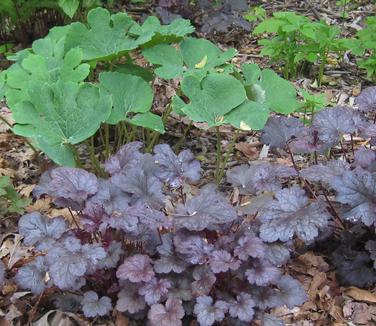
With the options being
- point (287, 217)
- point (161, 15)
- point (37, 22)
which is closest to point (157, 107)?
point (161, 15)

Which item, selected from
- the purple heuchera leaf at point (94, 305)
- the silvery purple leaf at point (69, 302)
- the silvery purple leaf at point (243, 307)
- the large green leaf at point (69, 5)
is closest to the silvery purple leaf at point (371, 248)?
the silvery purple leaf at point (243, 307)

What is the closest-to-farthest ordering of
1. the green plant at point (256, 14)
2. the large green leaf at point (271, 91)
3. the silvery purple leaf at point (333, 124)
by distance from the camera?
the silvery purple leaf at point (333, 124), the large green leaf at point (271, 91), the green plant at point (256, 14)

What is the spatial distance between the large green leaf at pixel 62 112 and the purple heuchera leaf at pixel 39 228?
373mm

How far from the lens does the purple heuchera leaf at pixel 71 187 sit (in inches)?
90.0

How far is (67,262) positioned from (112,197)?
0.36 m

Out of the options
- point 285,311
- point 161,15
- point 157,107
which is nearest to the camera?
point 285,311

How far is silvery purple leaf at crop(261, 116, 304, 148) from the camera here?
270 centimetres

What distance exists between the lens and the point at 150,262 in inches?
87.6

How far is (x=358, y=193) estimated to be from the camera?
2283 millimetres

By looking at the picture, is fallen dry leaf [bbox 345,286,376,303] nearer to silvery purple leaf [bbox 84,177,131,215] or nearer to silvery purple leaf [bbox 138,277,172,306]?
silvery purple leaf [bbox 138,277,172,306]

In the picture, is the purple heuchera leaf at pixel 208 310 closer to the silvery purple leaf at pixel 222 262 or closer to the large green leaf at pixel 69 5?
the silvery purple leaf at pixel 222 262

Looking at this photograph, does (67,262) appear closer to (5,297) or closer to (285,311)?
(5,297)

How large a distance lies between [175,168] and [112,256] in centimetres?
47

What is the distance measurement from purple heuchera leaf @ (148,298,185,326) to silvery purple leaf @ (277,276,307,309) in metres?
0.37
